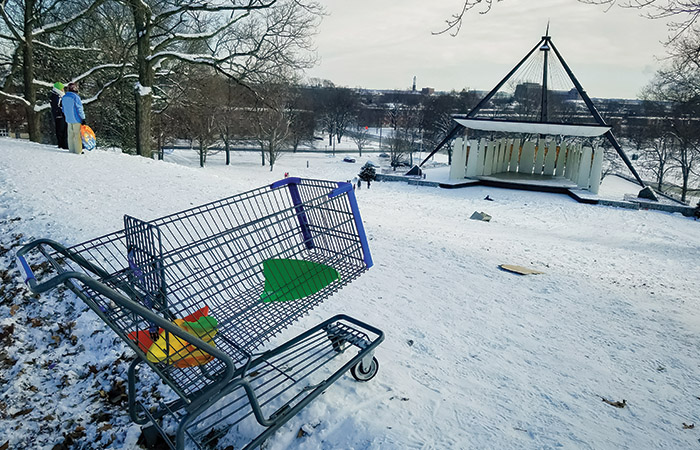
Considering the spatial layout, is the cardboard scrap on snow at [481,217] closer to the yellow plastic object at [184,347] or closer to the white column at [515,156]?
the yellow plastic object at [184,347]

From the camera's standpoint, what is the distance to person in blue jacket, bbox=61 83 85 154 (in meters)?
9.77

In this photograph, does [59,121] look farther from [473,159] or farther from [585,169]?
→ [585,169]

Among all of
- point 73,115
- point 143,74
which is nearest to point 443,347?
point 73,115

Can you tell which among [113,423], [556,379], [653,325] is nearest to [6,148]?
[113,423]

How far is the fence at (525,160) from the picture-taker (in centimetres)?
1831

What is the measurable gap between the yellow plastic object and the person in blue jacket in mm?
9698

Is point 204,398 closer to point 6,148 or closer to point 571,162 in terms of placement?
point 6,148

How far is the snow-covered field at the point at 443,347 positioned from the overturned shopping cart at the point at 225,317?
239 millimetres

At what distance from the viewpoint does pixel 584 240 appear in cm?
1014

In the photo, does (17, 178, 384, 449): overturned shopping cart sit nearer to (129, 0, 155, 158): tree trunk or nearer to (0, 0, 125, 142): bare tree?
(129, 0, 155, 158): tree trunk

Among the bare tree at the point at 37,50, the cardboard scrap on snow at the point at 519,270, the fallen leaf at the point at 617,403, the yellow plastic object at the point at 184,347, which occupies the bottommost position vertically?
the fallen leaf at the point at 617,403

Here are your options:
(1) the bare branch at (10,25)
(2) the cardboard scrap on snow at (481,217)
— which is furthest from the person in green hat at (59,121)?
(2) the cardboard scrap on snow at (481,217)

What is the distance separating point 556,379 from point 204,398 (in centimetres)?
275

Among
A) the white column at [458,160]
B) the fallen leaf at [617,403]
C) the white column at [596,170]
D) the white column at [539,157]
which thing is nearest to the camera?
the fallen leaf at [617,403]
